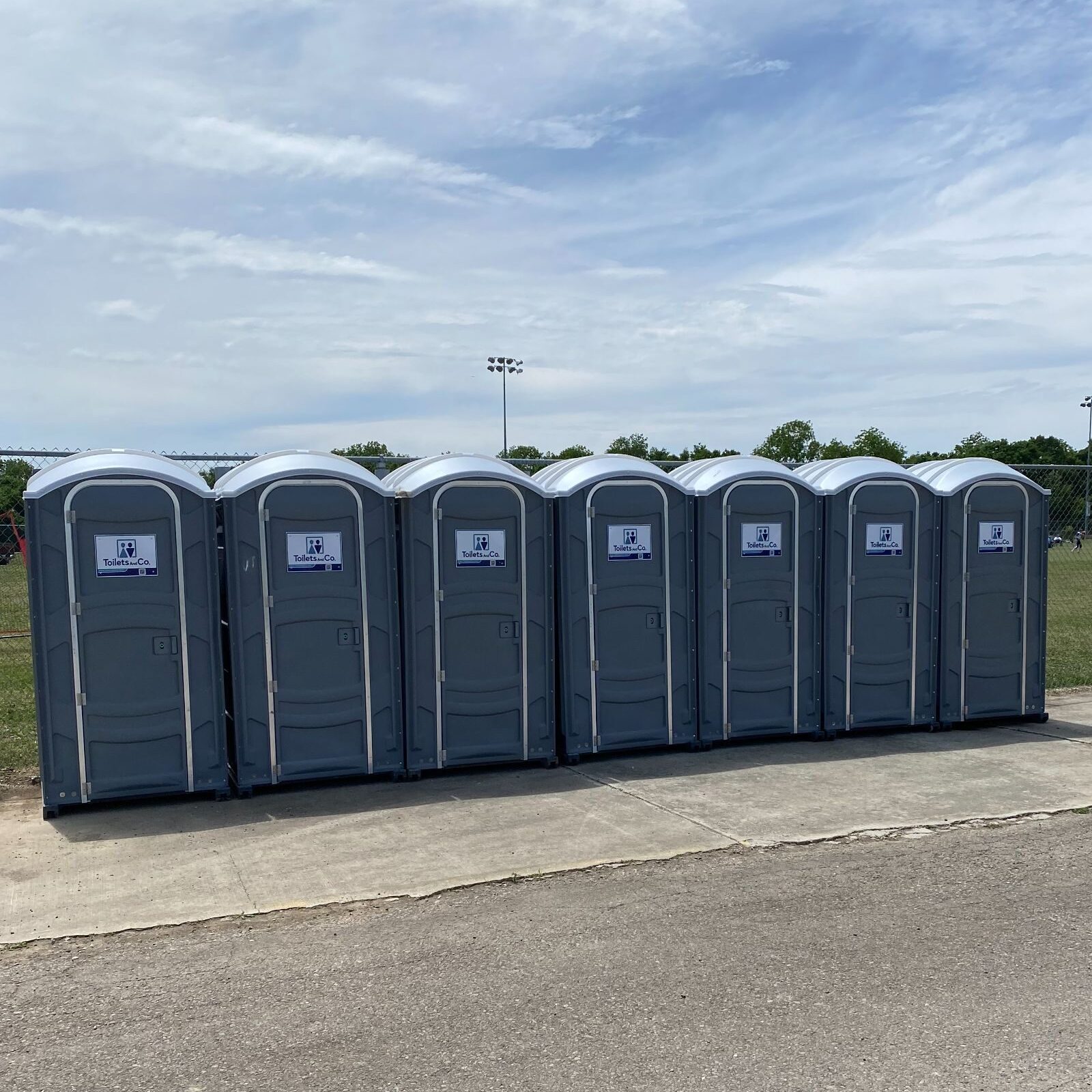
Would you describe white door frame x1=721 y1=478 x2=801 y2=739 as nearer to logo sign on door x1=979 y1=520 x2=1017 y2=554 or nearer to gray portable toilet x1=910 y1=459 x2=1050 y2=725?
gray portable toilet x1=910 y1=459 x2=1050 y2=725

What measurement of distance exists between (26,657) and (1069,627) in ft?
45.7

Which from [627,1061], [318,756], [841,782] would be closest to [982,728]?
[841,782]

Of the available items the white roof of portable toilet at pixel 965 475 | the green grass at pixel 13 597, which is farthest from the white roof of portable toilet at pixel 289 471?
the green grass at pixel 13 597

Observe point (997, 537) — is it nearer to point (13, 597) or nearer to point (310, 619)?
point (310, 619)

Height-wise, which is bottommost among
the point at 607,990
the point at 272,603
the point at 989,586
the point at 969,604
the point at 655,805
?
the point at 655,805

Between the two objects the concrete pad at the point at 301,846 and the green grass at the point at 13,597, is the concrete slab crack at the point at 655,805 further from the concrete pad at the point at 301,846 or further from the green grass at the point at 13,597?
the green grass at the point at 13,597

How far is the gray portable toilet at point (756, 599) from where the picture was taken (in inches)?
301

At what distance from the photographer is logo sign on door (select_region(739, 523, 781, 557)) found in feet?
25.3

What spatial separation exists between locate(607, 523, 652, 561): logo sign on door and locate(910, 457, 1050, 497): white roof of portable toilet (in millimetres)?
2433

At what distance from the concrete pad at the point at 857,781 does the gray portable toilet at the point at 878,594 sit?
12.1 inches

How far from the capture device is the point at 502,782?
6.89 meters

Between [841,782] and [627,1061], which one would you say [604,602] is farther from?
[627,1061]

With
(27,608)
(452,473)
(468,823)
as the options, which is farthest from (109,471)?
(27,608)

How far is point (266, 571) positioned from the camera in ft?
21.2
